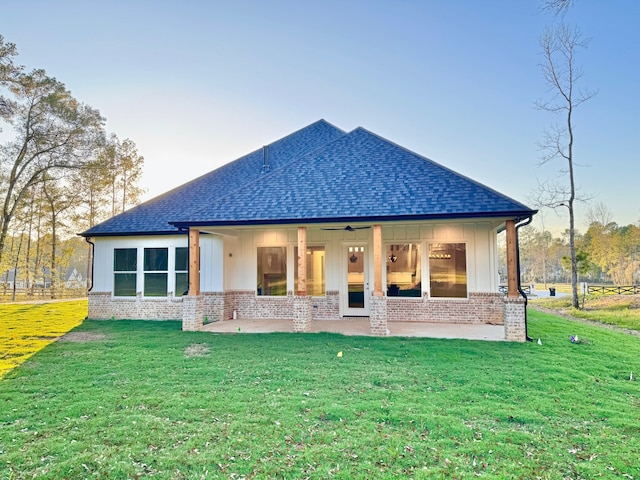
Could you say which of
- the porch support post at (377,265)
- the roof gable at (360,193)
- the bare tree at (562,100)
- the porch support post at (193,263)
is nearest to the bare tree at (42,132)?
the roof gable at (360,193)

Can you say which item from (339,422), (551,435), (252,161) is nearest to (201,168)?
(252,161)

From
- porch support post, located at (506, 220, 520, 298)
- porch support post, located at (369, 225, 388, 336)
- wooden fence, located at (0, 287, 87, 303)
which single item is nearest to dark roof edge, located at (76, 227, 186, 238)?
porch support post, located at (369, 225, 388, 336)

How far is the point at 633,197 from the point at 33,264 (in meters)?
45.9

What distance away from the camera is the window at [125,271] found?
40.7ft

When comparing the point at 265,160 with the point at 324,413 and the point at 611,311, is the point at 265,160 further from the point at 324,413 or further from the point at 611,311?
the point at 611,311

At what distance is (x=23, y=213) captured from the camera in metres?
26.2

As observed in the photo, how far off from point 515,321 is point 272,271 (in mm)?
7181

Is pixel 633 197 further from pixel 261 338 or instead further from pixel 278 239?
pixel 261 338

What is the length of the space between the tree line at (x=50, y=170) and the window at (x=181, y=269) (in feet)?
27.3

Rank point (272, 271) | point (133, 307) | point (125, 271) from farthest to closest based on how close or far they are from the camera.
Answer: point (125, 271), point (133, 307), point (272, 271)

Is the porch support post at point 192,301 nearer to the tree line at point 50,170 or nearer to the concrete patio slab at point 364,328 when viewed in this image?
the concrete patio slab at point 364,328

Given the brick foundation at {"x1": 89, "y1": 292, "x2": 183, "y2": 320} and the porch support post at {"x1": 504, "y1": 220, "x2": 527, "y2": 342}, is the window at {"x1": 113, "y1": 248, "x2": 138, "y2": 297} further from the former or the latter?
the porch support post at {"x1": 504, "y1": 220, "x2": 527, "y2": 342}

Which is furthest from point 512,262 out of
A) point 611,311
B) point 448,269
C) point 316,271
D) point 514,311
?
point 611,311

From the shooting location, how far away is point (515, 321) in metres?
8.21
